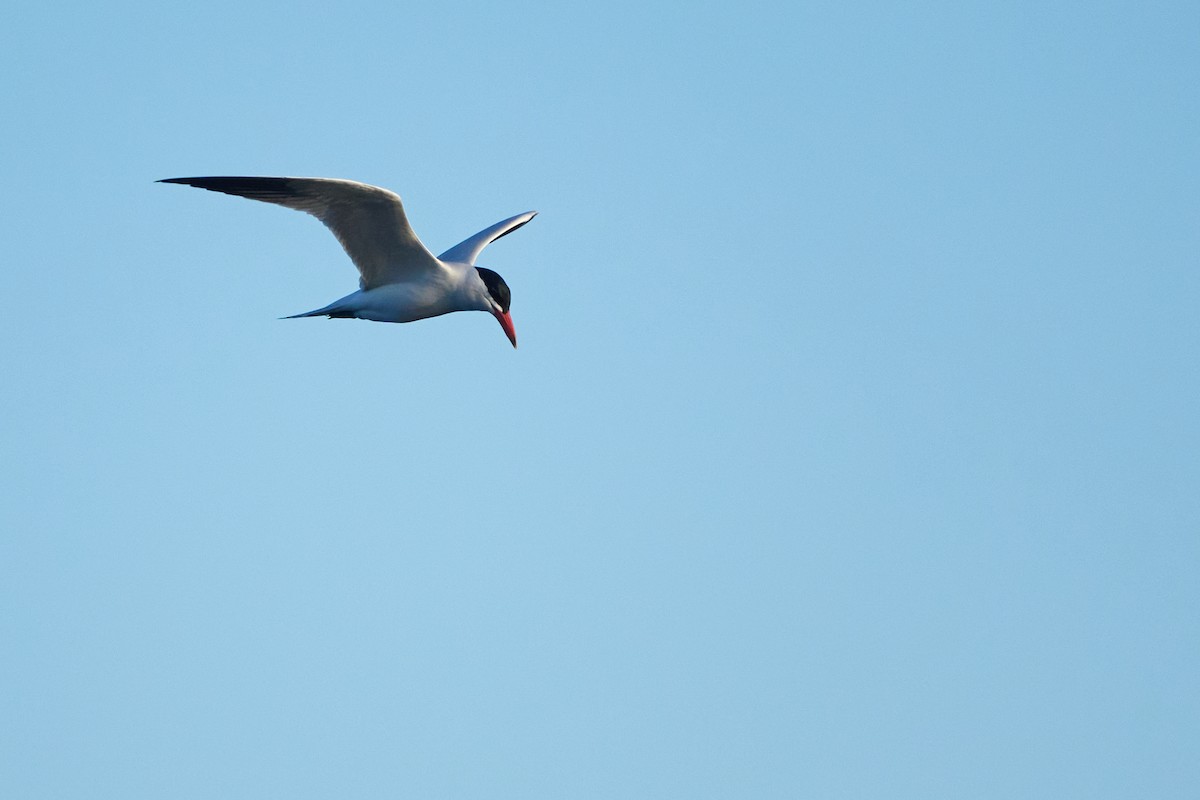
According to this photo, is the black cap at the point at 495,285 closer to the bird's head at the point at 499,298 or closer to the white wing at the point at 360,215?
the bird's head at the point at 499,298

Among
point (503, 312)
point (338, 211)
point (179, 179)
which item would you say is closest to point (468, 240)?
point (503, 312)

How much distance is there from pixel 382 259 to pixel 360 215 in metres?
0.90

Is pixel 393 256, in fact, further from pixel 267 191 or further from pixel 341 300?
pixel 267 191

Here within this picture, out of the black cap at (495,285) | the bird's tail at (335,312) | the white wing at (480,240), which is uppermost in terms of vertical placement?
the white wing at (480,240)

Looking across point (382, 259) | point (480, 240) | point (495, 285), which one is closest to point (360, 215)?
point (382, 259)

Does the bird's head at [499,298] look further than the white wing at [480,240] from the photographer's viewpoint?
No

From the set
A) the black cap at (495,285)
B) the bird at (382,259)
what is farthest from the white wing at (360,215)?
the black cap at (495,285)

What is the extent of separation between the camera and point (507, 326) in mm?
19344

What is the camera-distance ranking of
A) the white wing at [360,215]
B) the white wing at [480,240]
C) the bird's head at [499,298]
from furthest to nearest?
the white wing at [480,240]
the bird's head at [499,298]
the white wing at [360,215]

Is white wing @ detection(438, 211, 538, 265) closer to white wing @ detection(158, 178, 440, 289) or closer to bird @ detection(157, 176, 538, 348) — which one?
bird @ detection(157, 176, 538, 348)

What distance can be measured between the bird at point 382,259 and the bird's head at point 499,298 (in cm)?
1

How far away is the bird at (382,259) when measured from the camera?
1633 centimetres

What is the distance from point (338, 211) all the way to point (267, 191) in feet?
3.30

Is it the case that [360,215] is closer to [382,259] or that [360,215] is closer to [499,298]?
→ [382,259]
